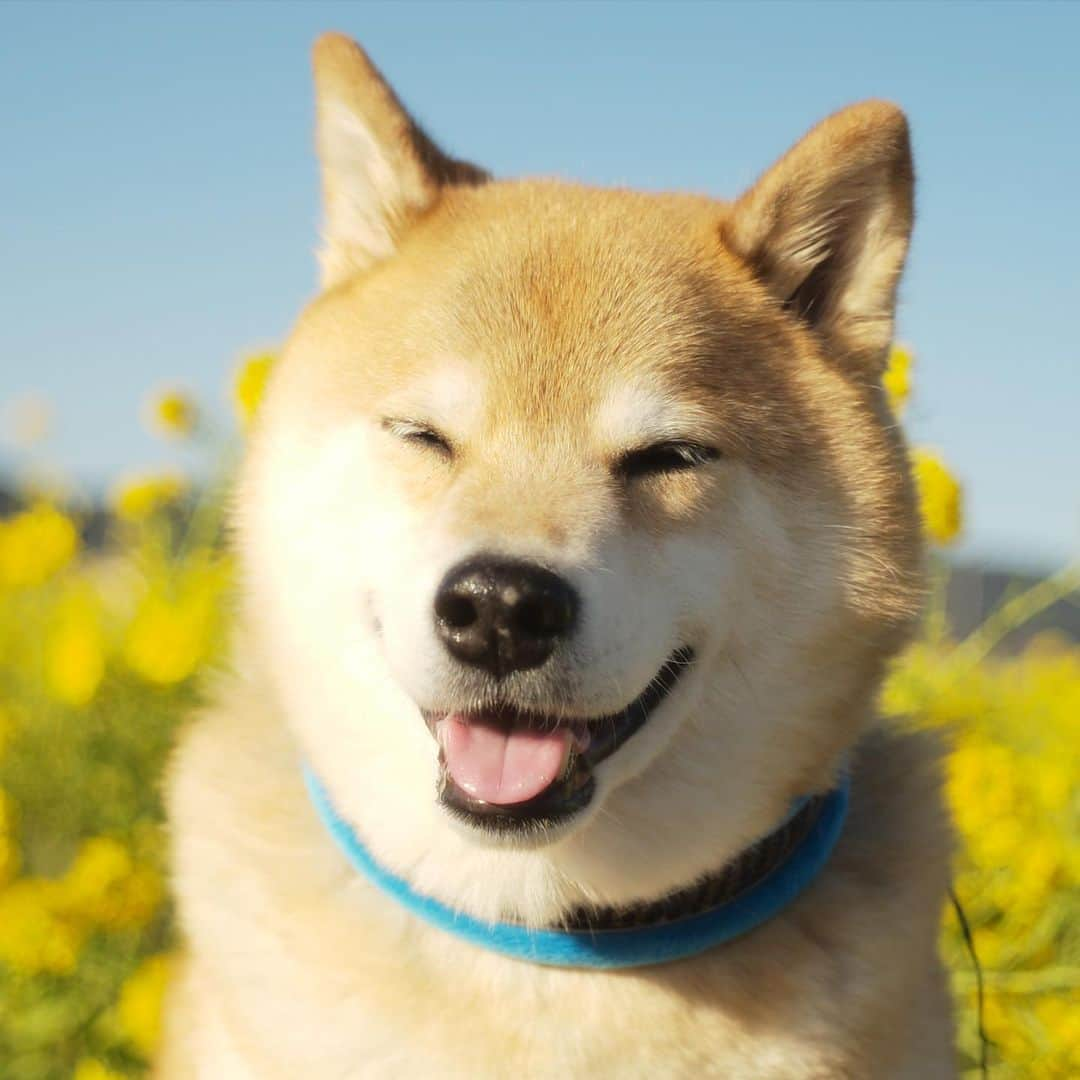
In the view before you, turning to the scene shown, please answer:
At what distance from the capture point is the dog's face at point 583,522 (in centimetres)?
182

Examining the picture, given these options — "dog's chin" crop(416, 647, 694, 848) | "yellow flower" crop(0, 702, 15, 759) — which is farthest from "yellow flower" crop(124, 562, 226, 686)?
"dog's chin" crop(416, 647, 694, 848)

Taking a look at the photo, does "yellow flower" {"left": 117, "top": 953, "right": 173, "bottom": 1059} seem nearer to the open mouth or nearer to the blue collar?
the blue collar

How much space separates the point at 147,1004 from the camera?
2762mm

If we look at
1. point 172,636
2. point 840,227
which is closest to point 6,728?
point 172,636

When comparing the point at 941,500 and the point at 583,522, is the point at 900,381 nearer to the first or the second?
the point at 941,500

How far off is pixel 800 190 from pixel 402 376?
829 millimetres

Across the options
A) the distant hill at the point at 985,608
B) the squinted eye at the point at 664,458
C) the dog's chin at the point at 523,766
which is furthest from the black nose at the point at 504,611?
the distant hill at the point at 985,608

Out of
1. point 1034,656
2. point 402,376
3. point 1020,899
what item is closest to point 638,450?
point 402,376

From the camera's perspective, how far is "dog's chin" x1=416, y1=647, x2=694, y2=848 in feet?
5.97

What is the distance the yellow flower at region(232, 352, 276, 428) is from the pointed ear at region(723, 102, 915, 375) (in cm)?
173

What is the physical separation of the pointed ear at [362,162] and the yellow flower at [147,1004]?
1.59 meters

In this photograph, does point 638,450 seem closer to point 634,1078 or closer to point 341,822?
point 341,822

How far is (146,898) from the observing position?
9.41 ft

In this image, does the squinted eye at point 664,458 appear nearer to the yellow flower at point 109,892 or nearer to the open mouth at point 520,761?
the open mouth at point 520,761
